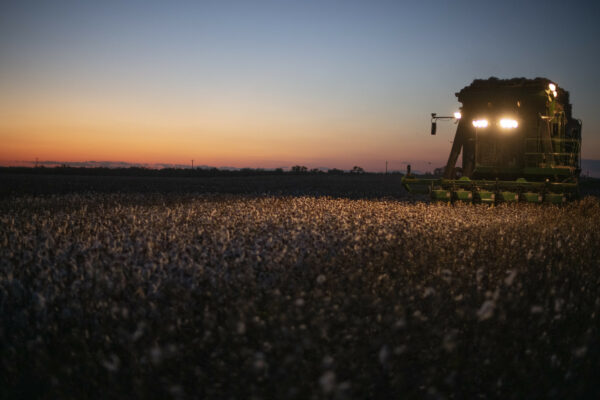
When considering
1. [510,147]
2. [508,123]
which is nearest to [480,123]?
[508,123]

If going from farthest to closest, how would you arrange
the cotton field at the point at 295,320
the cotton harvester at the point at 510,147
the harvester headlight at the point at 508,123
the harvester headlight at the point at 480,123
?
the harvester headlight at the point at 480,123 → the harvester headlight at the point at 508,123 → the cotton harvester at the point at 510,147 → the cotton field at the point at 295,320

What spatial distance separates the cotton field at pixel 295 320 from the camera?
237 cm

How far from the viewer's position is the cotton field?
2.37 m

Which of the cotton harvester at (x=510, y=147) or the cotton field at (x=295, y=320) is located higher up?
the cotton harvester at (x=510, y=147)

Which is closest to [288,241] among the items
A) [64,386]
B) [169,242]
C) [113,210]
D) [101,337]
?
[169,242]

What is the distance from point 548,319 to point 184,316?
2.68 m

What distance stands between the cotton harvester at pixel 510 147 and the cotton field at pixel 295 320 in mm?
7657

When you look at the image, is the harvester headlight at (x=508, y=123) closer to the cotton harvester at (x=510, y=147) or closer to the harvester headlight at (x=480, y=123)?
the cotton harvester at (x=510, y=147)

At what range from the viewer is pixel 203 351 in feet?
9.12

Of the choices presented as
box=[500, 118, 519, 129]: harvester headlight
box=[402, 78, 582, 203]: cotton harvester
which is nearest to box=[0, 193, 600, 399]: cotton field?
box=[402, 78, 582, 203]: cotton harvester

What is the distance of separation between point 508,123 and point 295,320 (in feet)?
42.9

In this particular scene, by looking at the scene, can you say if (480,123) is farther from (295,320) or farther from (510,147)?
(295,320)

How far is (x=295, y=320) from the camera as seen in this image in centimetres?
285

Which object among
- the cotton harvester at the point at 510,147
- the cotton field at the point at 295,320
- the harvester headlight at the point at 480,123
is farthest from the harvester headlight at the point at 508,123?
the cotton field at the point at 295,320
